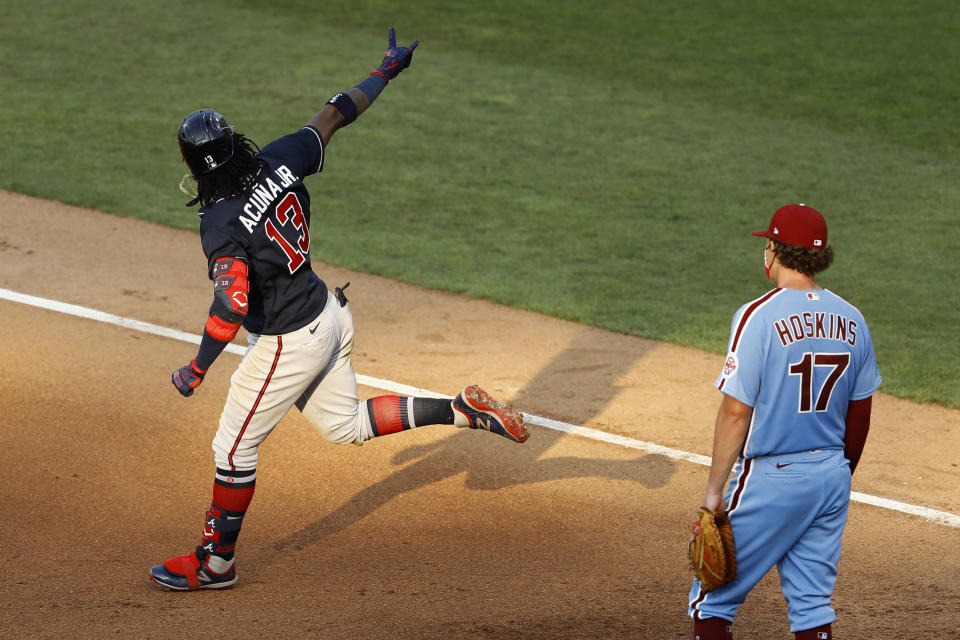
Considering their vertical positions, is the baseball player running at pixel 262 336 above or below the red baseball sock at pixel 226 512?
above

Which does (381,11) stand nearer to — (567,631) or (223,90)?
(223,90)

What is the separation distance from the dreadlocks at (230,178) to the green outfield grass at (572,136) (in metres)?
4.01

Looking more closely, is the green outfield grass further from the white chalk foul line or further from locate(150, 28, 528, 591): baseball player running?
locate(150, 28, 528, 591): baseball player running

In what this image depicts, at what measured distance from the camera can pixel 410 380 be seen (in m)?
7.79

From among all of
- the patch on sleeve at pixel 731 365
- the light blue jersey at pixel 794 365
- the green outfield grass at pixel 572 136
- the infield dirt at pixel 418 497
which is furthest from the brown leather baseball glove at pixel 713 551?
the green outfield grass at pixel 572 136

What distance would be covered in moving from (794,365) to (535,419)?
3460mm

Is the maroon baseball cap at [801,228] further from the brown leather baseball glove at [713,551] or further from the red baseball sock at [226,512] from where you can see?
the red baseball sock at [226,512]

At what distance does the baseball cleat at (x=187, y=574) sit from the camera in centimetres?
520

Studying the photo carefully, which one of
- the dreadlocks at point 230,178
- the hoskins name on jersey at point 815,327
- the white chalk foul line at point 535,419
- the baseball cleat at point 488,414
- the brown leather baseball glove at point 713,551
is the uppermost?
the dreadlocks at point 230,178

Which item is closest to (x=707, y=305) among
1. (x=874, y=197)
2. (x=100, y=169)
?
(x=874, y=197)

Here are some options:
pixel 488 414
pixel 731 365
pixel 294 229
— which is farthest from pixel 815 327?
pixel 294 229

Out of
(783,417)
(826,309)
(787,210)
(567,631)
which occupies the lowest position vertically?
(567,631)

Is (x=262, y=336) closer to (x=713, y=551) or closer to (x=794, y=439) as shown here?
(x=713, y=551)

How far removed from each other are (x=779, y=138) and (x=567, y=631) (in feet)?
34.4
